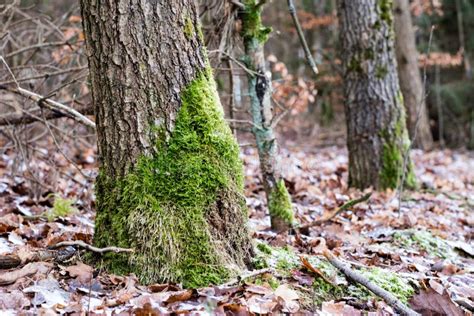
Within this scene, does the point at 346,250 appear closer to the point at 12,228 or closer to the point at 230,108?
the point at 230,108

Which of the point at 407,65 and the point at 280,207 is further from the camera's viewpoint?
the point at 407,65

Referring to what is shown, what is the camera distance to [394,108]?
643 cm

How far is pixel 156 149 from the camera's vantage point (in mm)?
2680

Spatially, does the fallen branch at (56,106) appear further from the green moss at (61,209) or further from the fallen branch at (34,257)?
the fallen branch at (34,257)

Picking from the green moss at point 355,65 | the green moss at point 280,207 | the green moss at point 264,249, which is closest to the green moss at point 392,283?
the green moss at point 264,249

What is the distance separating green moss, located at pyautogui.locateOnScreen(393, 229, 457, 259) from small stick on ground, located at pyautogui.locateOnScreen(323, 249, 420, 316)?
1366 mm

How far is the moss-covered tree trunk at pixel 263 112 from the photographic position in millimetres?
4027

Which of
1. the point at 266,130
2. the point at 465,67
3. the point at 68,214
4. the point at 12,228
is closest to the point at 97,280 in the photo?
the point at 12,228

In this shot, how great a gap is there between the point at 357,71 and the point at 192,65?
4.16 m

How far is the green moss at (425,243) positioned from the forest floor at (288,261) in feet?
0.03

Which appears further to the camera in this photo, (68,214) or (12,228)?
(68,214)

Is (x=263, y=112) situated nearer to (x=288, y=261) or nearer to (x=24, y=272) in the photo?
(x=288, y=261)

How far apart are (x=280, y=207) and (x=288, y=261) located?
107cm

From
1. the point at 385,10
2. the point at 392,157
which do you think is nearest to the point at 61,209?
the point at 392,157
